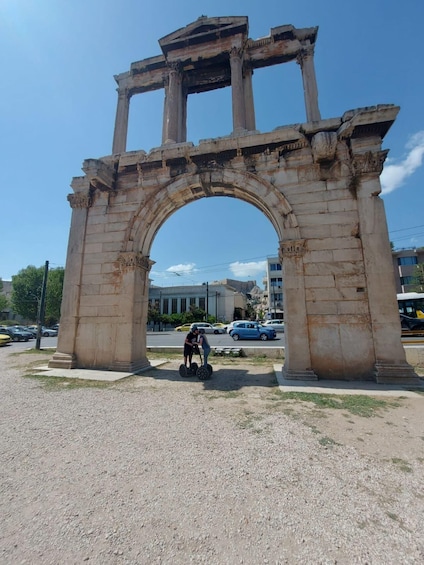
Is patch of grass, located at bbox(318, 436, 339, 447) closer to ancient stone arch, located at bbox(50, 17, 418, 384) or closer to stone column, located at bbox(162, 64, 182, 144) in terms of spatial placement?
ancient stone arch, located at bbox(50, 17, 418, 384)

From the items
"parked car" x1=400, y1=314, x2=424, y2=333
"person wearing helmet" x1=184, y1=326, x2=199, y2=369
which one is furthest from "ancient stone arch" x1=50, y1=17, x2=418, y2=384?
"parked car" x1=400, y1=314, x2=424, y2=333

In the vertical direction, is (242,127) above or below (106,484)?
above

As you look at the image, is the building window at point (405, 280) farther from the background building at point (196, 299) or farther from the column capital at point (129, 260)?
the column capital at point (129, 260)

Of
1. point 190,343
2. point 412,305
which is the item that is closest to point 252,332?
point 412,305

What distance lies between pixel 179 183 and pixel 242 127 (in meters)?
3.10

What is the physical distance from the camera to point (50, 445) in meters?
3.25

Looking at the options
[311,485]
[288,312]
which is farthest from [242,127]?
[311,485]

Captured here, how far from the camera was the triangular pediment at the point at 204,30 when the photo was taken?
393 inches

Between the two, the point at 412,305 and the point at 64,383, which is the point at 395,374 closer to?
the point at 64,383

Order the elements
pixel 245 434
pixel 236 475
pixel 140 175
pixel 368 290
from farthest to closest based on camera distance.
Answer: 1. pixel 140 175
2. pixel 368 290
3. pixel 245 434
4. pixel 236 475

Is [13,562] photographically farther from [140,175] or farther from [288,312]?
[140,175]

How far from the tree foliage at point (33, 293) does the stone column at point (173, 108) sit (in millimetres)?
42281

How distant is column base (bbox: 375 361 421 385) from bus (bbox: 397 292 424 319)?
16.4 metres

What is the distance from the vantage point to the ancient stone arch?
22.6ft
